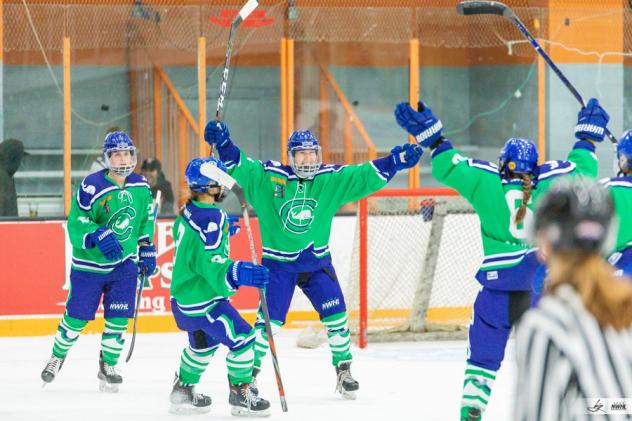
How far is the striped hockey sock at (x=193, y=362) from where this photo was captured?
17.6 feet

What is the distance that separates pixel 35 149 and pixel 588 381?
693 cm

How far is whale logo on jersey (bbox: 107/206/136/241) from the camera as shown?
20.1 feet

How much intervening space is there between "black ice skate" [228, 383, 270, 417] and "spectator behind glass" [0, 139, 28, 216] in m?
3.41

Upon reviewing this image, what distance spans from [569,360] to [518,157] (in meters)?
2.64

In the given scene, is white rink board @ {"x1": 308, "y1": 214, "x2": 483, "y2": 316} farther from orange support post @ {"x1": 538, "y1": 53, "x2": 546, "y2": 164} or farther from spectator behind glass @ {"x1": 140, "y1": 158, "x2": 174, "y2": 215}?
spectator behind glass @ {"x1": 140, "y1": 158, "x2": 174, "y2": 215}

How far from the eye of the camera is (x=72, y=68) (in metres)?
8.59

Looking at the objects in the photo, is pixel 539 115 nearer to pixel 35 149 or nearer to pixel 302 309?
pixel 302 309

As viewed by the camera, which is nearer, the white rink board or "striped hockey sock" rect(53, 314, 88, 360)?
"striped hockey sock" rect(53, 314, 88, 360)

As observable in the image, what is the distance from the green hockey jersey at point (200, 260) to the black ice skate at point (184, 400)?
18.0 inches

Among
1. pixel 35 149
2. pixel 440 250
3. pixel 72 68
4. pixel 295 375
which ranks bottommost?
pixel 295 375

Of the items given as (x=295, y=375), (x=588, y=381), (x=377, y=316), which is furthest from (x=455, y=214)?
(x=588, y=381)

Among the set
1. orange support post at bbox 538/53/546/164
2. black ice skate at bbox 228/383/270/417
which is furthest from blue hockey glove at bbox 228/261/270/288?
orange support post at bbox 538/53/546/164

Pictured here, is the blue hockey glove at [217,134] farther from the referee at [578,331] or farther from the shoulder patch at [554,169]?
the referee at [578,331]

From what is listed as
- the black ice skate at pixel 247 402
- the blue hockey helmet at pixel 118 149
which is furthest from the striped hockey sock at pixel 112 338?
the black ice skate at pixel 247 402
